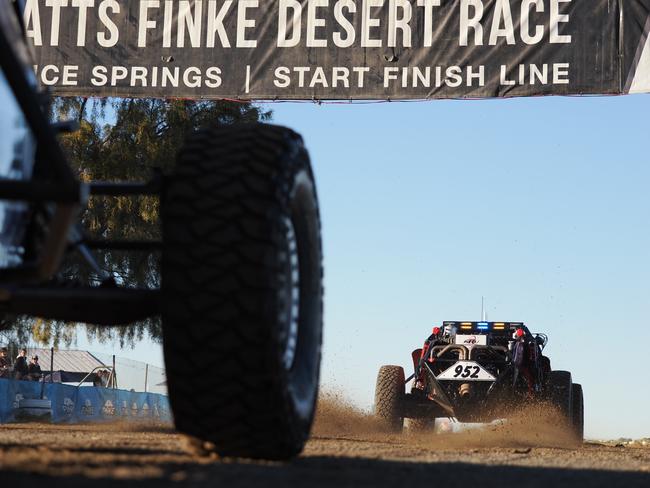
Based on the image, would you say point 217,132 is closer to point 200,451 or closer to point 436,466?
point 200,451

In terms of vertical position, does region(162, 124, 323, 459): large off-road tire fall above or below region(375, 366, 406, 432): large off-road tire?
above

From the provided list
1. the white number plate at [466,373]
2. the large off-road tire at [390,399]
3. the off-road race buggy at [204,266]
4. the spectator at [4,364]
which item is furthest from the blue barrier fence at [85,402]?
the off-road race buggy at [204,266]

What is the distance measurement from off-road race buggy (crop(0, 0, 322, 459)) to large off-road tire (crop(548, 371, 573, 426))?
35.9ft

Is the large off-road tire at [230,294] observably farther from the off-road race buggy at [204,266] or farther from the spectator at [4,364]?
the spectator at [4,364]

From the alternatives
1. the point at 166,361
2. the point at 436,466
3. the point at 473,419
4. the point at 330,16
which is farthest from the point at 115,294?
the point at 473,419

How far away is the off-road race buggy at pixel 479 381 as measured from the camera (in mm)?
15422

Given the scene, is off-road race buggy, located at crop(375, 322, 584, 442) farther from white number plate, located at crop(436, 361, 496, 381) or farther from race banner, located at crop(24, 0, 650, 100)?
race banner, located at crop(24, 0, 650, 100)

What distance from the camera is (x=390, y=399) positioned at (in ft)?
51.7

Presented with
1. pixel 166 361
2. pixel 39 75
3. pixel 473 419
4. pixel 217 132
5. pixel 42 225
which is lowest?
pixel 473 419

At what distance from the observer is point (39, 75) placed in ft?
44.6

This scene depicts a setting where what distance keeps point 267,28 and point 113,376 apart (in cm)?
1091

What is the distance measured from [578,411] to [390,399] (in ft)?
9.19

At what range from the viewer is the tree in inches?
904

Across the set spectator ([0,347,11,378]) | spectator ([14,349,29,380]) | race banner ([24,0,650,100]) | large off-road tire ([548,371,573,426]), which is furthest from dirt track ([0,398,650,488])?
spectator ([0,347,11,378])
